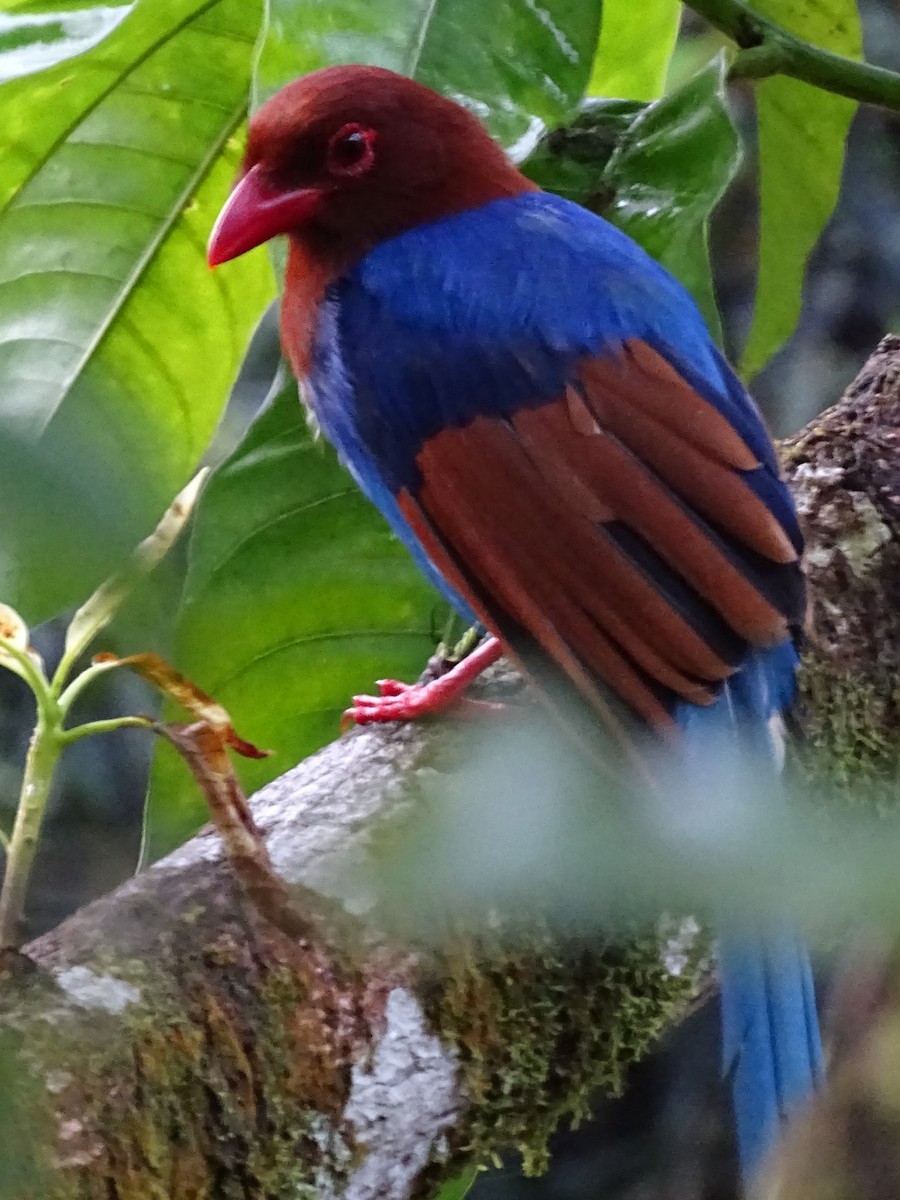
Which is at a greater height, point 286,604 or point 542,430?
point 542,430

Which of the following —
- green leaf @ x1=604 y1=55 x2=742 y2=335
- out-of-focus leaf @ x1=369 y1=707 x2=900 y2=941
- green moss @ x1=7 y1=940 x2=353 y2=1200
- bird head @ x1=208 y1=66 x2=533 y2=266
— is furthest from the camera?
bird head @ x1=208 y1=66 x2=533 y2=266

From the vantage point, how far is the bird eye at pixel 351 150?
173 centimetres

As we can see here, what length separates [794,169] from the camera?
6.00 feet

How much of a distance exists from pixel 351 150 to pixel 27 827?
→ 1.05 meters

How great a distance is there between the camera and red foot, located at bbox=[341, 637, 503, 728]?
146 cm

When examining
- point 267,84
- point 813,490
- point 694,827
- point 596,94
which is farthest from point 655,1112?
point 694,827

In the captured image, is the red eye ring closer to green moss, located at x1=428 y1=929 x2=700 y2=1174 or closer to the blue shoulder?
the blue shoulder

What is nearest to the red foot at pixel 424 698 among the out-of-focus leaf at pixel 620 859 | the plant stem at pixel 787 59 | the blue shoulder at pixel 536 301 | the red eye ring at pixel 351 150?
the blue shoulder at pixel 536 301

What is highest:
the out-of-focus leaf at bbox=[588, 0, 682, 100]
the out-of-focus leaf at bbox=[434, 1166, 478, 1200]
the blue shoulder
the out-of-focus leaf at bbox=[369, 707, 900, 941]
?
the out-of-focus leaf at bbox=[369, 707, 900, 941]

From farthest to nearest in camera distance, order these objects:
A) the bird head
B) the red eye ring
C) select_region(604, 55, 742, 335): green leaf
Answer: the red eye ring, the bird head, select_region(604, 55, 742, 335): green leaf

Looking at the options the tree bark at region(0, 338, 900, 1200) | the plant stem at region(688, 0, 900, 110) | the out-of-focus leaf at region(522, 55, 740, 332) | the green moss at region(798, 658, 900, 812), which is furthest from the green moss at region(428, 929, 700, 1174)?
the plant stem at region(688, 0, 900, 110)

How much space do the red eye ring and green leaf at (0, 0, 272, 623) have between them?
14cm

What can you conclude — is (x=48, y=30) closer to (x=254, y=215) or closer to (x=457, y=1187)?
(x=254, y=215)

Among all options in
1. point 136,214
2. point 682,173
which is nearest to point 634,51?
point 682,173
